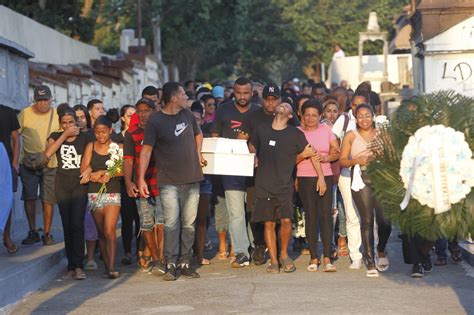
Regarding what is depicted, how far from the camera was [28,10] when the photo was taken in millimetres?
40031

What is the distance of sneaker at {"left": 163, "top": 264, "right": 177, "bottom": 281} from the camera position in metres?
12.8

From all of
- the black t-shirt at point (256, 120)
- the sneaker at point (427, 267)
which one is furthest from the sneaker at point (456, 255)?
Answer: the black t-shirt at point (256, 120)

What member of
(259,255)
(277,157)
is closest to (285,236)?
(259,255)

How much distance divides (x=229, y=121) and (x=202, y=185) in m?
0.87

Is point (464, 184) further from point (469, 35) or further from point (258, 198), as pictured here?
point (469, 35)

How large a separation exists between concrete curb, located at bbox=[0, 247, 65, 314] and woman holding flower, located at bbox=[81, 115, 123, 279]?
0.73m

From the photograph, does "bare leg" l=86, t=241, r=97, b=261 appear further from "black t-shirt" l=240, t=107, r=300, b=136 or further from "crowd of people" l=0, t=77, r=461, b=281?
"black t-shirt" l=240, t=107, r=300, b=136

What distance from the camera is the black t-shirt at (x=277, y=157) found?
1316 centimetres

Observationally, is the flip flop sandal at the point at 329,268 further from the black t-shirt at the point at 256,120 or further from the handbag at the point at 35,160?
the handbag at the point at 35,160

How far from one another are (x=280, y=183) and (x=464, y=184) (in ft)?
15.6

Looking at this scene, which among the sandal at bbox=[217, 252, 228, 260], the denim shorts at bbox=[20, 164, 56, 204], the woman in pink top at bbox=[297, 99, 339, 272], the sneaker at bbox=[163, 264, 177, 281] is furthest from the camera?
the denim shorts at bbox=[20, 164, 56, 204]

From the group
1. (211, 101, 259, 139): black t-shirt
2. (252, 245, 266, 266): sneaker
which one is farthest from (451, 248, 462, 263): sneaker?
(211, 101, 259, 139): black t-shirt

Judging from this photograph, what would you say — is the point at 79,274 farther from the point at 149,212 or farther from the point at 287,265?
the point at 287,265

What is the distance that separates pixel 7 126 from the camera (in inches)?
559
